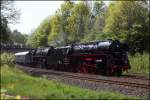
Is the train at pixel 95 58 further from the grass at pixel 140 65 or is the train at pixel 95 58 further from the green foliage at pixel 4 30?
the green foliage at pixel 4 30

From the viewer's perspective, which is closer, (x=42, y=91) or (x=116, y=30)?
(x=42, y=91)

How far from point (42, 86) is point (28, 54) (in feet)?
148

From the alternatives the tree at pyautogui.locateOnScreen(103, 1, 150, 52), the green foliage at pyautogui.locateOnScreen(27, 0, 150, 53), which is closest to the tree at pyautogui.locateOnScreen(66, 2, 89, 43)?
the green foliage at pyautogui.locateOnScreen(27, 0, 150, 53)

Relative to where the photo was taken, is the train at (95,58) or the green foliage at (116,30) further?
the green foliage at (116,30)

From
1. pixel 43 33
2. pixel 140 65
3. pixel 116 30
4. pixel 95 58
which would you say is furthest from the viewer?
pixel 116 30

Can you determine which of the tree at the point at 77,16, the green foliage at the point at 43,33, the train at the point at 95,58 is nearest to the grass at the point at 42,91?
the train at the point at 95,58

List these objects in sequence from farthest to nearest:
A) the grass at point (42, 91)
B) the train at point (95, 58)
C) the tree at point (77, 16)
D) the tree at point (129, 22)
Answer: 1. the tree at point (129, 22)
2. the tree at point (77, 16)
3. the train at point (95, 58)
4. the grass at point (42, 91)

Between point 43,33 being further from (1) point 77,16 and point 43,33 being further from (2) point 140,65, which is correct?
(2) point 140,65

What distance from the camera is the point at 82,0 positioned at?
51719mm

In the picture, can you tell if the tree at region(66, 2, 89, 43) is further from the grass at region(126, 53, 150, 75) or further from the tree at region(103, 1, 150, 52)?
the tree at region(103, 1, 150, 52)

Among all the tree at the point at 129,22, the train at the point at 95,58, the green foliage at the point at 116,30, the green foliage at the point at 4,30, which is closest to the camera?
the train at the point at 95,58

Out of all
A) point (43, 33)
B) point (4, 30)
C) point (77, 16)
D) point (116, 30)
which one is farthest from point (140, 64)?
point (4, 30)

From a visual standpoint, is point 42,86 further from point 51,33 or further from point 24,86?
point 51,33

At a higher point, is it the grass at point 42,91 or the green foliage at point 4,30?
the green foliage at point 4,30
